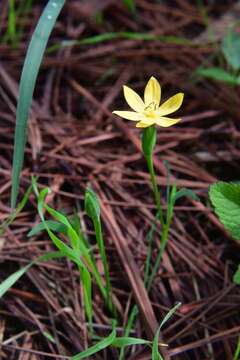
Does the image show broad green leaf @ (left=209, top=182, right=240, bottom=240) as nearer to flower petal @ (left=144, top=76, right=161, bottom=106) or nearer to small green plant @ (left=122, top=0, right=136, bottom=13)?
flower petal @ (left=144, top=76, right=161, bottom=106)

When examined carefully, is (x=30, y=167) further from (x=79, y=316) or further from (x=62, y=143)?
(x=79, y=316)

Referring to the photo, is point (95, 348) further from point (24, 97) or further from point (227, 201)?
point (24, 97)

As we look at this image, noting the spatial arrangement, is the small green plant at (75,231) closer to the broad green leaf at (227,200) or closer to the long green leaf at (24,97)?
the long green leaf at (24,97)

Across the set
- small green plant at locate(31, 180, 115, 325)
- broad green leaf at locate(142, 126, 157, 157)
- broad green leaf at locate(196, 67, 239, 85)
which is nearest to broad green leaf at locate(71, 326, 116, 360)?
small green plant at locate(31, 180, 115, 325)

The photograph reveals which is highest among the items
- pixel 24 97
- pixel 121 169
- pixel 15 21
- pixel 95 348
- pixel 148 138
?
pixel 15 21

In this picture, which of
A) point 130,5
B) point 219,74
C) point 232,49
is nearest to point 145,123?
point 219,74
